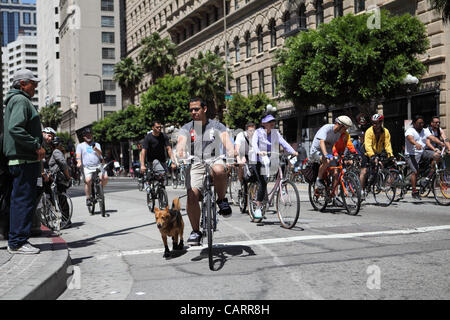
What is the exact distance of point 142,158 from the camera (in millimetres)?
11844

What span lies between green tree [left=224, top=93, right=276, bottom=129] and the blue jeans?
31234mm

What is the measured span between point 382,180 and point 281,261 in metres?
6.29

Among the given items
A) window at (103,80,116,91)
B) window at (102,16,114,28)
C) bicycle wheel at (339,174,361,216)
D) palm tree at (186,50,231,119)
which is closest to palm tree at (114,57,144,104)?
palm tree at (186,50,231,119)

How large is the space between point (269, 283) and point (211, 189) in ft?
5.34

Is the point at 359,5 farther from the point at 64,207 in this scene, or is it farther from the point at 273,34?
the point at 64,207

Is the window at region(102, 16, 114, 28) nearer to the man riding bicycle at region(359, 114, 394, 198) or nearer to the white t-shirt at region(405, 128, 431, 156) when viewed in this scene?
the white t-shirt at region(405, 128, 431, 156)

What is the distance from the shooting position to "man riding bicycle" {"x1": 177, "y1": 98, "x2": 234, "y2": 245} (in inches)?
253

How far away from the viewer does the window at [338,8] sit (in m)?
32.0

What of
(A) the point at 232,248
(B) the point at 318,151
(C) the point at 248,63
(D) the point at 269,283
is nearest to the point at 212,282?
(D) the point at 269,283

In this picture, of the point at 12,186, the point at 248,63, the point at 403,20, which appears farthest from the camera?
the point at 248,63

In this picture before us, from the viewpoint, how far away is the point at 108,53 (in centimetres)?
10531

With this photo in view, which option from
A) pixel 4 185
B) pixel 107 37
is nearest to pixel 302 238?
pixel 4 185
